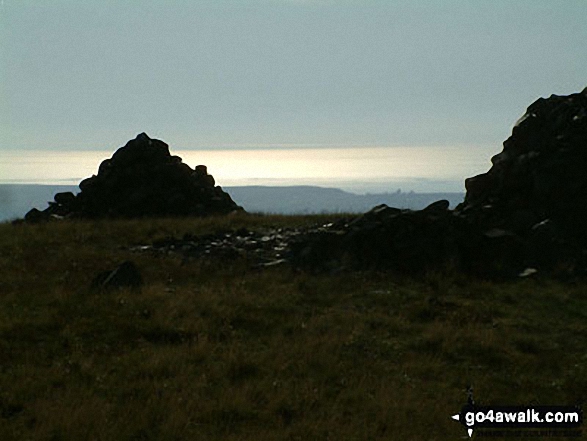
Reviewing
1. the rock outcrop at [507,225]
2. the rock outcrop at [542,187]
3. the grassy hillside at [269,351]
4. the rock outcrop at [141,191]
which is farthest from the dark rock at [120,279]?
the rock outcrop at [141,191]

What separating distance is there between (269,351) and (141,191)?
27039mm

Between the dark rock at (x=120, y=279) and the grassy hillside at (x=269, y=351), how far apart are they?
1.45 feet

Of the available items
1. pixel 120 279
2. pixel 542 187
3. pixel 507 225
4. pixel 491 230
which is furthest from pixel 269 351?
pixel 542 187

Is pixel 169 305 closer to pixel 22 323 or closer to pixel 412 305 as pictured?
pixel 22 323

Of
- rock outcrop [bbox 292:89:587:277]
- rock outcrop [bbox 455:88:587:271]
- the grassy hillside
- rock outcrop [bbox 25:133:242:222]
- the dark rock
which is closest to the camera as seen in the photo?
the grassy hillside

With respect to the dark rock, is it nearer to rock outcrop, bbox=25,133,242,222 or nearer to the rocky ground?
the rocky ground

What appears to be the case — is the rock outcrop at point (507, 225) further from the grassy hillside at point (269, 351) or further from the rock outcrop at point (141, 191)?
the rock outcrop at point (141, 191)

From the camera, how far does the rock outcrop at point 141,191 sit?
37.8m

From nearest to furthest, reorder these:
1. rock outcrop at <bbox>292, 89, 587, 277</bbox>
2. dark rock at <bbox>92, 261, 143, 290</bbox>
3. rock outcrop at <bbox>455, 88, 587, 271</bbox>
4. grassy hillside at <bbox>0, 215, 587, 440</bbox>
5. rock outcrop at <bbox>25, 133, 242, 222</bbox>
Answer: grassy hillside at <bbox>0, 215, 587, 440</bbox> → dark rock at <bbox>92, 261, 143, 290</bbox> → rock outcrop at <bbox>292, 89, 587, 277</bbox> → rock outcrop at <bbox>455, 88, 587, 271</bbox> → rock outcrop at <bbox>25, 133, 242, 222</bbox>

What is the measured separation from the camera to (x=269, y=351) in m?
13.3

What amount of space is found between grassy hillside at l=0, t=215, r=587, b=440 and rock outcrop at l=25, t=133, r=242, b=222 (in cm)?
1563

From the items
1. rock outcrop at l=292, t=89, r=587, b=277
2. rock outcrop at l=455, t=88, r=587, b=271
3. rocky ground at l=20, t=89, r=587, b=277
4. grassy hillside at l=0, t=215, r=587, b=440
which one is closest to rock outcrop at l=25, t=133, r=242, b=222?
rocky ground at l=20, t=89, r=587, b=277

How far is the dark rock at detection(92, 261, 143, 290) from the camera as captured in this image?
1805 cm

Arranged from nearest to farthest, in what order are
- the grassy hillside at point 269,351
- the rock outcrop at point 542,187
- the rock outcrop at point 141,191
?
the grassy hillside at point 269,351
the rock outcrop at point 542,187
the rock outcrop at point 141,191
